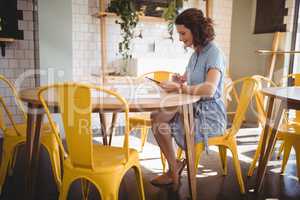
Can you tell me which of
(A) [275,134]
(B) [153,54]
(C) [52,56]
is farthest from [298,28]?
(C) [52,56]

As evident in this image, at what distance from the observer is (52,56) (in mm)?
3316

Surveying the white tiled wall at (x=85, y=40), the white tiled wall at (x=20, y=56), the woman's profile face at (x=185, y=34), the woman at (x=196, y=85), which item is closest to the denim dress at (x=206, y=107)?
the woman at (x=196, y=85)

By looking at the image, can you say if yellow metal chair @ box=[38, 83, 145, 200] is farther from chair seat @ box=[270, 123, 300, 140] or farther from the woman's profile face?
chair seat @ box=[270, 123, 300, 140]

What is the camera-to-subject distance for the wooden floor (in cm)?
220

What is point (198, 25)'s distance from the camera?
220cm

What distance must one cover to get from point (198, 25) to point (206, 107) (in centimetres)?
59

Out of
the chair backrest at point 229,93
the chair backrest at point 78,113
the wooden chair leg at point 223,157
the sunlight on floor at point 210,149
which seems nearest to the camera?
the chair backrest at point 78,113

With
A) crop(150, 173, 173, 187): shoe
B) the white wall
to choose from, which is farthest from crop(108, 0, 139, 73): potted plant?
crop(150, 173, 173, 187): shoe

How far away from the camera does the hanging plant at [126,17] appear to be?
3.71 m

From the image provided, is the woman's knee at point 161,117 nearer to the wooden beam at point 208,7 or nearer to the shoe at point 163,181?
the shoe at point 163,181

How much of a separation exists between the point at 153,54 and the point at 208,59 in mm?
2242

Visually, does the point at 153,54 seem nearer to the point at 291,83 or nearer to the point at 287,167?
the point at 291,83

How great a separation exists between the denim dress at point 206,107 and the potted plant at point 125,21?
1.72 metres

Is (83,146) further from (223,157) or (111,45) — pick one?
(111,45)
